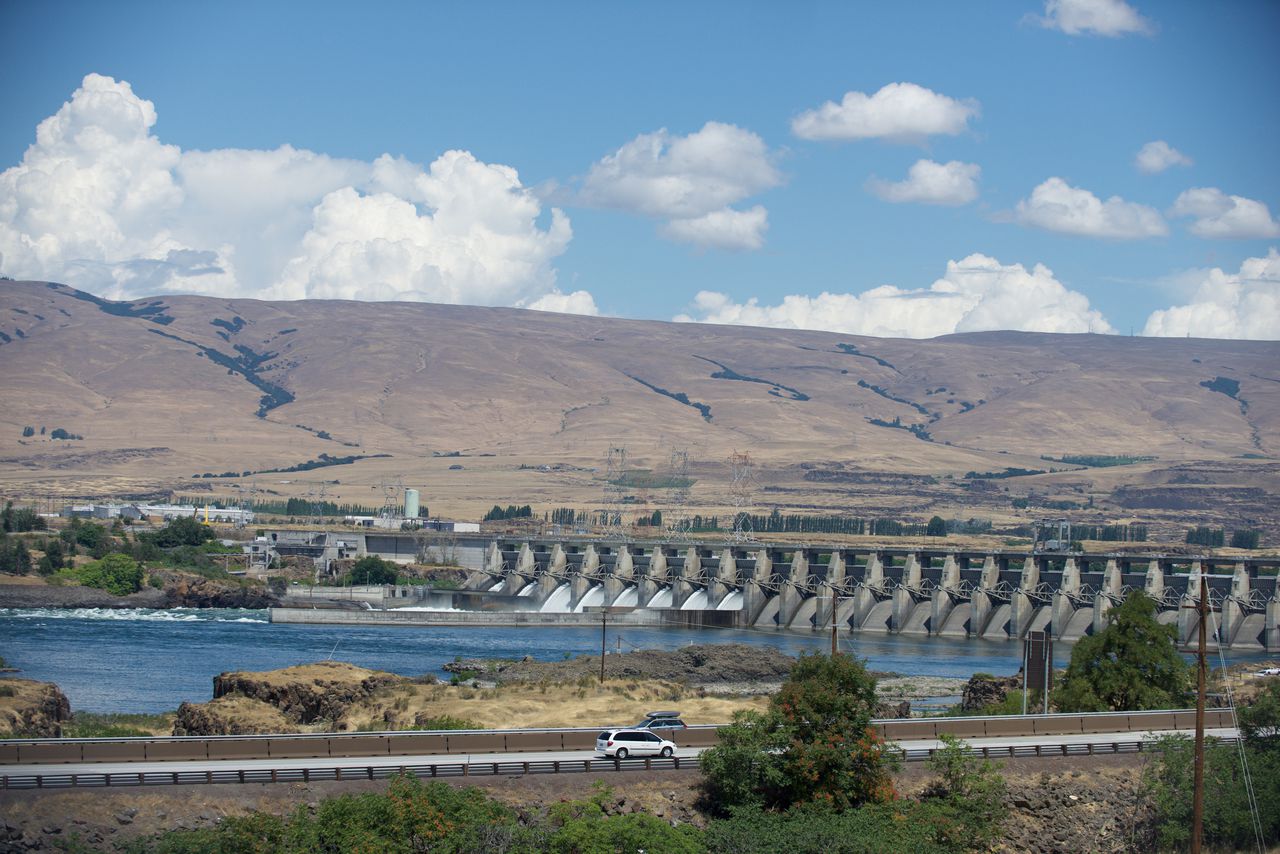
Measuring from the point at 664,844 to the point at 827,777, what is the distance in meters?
5.82

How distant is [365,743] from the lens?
42.1 metres

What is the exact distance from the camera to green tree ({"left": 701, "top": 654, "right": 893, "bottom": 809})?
3894cm

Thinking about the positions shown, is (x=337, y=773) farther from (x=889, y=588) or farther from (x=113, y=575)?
(x=113, y=575)

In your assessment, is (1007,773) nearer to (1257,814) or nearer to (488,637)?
(1257,814)

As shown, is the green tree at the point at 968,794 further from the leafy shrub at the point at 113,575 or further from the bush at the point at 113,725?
the leafy shrub at the point at 113,575

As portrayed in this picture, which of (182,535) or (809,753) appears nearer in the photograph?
(809,753)

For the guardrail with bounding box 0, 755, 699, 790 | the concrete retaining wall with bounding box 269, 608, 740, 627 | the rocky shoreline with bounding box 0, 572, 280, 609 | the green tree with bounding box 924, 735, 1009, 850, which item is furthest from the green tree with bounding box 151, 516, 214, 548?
the green tree with bounding box 924, 735, 1009, 850

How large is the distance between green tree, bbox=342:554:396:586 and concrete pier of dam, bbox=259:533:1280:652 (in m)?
9.15

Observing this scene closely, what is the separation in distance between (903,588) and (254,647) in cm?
5361

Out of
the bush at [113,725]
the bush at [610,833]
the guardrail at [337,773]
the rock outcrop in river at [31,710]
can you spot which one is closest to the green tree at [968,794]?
the guardrail at [337,773]

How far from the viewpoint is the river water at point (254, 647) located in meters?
82.0

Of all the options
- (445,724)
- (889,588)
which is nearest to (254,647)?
(889,588)

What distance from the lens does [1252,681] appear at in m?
76.6

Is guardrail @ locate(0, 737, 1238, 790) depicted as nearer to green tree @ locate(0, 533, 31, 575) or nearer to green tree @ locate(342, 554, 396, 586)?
green tree @ locate(0, 533, 31, 575)
